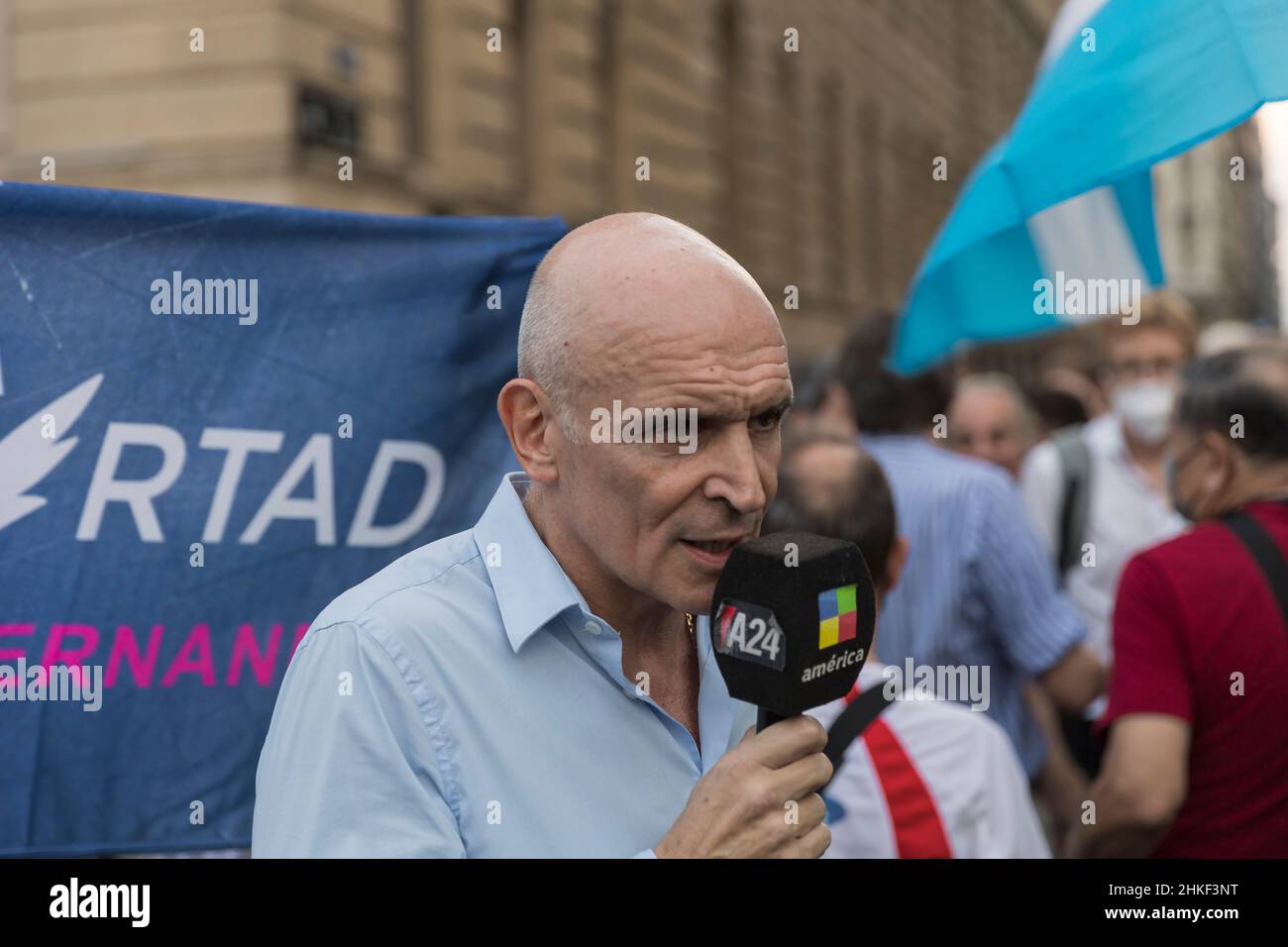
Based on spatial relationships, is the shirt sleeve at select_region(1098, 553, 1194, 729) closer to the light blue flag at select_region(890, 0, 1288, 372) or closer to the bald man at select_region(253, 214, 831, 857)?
the light blue flag at select_region(890, 0, 1288, 372)

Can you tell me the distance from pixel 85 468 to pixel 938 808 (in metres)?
1.61

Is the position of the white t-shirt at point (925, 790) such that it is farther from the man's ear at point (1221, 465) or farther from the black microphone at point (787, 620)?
the black microphone at point (787, 620)

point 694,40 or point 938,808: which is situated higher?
point 694,40

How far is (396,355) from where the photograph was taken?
2793mm

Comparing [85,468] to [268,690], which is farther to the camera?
[268,690]

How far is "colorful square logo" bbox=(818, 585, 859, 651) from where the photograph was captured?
156 centimetres

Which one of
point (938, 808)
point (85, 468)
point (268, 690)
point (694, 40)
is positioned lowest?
point (938, 808)

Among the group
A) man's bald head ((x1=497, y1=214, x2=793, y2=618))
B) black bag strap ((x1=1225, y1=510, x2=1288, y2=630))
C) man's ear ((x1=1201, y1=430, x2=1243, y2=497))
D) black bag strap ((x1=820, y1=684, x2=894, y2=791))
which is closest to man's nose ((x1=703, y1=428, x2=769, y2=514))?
man's bald head ((x1=497, y1=214, x2=793, y2=618))

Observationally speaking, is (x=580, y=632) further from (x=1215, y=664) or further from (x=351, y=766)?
(x=1215, y=664)
